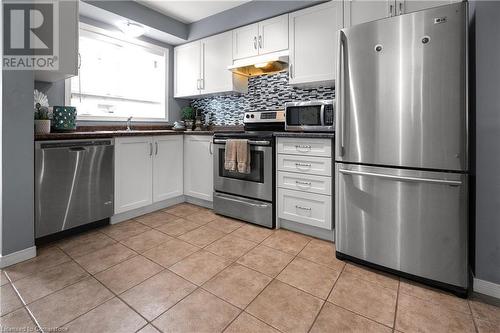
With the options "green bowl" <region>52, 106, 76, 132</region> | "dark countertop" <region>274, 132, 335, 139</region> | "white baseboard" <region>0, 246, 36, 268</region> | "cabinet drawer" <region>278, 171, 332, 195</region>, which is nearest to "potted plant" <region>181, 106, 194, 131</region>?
"green bowl" <region>52, 106, 76, 132</region>

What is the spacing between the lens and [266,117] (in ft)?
9.60

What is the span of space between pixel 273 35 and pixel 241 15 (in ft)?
1.85

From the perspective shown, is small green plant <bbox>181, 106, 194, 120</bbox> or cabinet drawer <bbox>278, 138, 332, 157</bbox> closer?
cabinet drawer <bbox>278, 138, 332, 157</bbox>

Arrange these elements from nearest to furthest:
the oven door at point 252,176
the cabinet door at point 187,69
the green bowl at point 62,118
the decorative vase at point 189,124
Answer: the green bowl at point 62,118, the oven door at point 252,176, the cabinet door at point 187,69, the decorative vase at point 189,124

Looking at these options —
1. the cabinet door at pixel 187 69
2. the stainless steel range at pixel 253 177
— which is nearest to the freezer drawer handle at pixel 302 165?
the stainless steel range at pixel 253 177

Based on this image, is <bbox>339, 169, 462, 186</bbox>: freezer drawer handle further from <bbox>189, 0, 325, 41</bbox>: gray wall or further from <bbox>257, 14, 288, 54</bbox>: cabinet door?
<bbox>189, 0, 325, 41</bbox>: gray wall

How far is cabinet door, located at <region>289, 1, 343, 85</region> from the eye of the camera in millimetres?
2615

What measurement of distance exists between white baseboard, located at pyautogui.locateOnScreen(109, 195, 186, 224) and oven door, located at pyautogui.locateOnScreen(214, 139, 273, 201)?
75 cm

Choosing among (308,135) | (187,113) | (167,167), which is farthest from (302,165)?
(187,113)

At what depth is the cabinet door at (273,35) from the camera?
115 inches

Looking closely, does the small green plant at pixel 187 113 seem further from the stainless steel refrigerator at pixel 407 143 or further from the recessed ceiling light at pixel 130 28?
the stainless steel refrigerator at pixel 407 143

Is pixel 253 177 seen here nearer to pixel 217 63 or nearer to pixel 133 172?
pixel 133 172

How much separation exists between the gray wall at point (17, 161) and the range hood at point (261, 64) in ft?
6.75

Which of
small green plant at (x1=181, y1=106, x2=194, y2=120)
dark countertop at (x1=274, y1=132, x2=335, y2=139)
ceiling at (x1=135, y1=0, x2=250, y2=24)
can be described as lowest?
dark countertop at (x1=274, y1=132, x2=335, y2=139)
